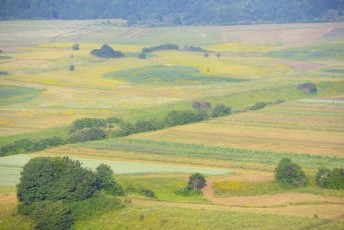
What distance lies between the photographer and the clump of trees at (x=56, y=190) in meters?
42.9

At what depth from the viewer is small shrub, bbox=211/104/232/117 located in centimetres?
8125

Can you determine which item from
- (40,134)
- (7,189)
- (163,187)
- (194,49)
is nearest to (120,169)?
(163,187)

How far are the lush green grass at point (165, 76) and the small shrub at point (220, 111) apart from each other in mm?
25701

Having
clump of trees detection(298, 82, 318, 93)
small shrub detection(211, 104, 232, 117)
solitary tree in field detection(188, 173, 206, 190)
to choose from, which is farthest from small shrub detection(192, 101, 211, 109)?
solitary tree in field detection(188, 173, 206, 190)

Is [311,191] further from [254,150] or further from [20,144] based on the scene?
[20,144]

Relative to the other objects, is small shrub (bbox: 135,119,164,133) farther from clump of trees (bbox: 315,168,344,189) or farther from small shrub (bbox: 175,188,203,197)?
clump of trees (bbox: 315,168,344,189)

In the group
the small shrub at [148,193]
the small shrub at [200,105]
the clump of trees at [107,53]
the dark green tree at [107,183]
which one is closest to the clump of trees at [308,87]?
the small shrub at [200,105]

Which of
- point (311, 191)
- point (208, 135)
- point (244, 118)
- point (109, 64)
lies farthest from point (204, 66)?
point (311, 191)

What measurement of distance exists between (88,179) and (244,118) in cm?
3287

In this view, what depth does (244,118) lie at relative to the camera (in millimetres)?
76875

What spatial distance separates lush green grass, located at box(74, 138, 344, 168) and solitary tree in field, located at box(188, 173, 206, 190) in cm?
758

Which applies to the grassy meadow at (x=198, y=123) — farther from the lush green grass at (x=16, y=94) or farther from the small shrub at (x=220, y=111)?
the small shrub at (x=220, y=111)

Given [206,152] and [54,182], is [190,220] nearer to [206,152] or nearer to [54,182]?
[54,182]

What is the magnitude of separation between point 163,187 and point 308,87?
175 ft
